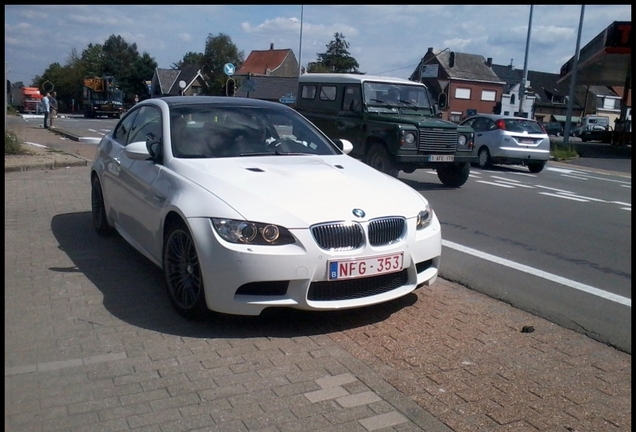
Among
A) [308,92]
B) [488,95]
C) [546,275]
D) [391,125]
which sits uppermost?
[488,95]

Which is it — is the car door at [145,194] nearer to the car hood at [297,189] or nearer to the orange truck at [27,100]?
the car hood at [297,189]

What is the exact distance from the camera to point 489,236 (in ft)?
28.8

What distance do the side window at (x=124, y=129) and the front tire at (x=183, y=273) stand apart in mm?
2314

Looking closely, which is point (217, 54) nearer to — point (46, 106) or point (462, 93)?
point (462, 93)

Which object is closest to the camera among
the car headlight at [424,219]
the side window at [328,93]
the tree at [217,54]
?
the car headlight at [424,219]

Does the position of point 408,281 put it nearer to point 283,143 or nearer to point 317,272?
point 317,272

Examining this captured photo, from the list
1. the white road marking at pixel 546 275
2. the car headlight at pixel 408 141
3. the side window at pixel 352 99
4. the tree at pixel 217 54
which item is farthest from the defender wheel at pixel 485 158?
the tree at pixel 217 54

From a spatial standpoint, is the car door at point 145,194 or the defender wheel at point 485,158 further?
the defender wheel at point 485,158

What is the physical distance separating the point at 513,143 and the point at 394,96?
276 inches

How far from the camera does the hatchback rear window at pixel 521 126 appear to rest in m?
19.3

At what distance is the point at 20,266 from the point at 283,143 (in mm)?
2702

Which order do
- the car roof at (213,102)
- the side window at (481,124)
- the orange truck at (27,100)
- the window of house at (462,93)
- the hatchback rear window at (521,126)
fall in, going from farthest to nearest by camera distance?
the window of house at (462,93) → the orange truck at (27,100) → the side window at (481,124) → the hatchback rear window at (521,126) → the car roof at (213,102)

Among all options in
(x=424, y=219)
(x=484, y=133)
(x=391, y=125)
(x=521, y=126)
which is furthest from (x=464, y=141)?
(x=424, y=219)

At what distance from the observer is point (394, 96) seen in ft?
43.6
